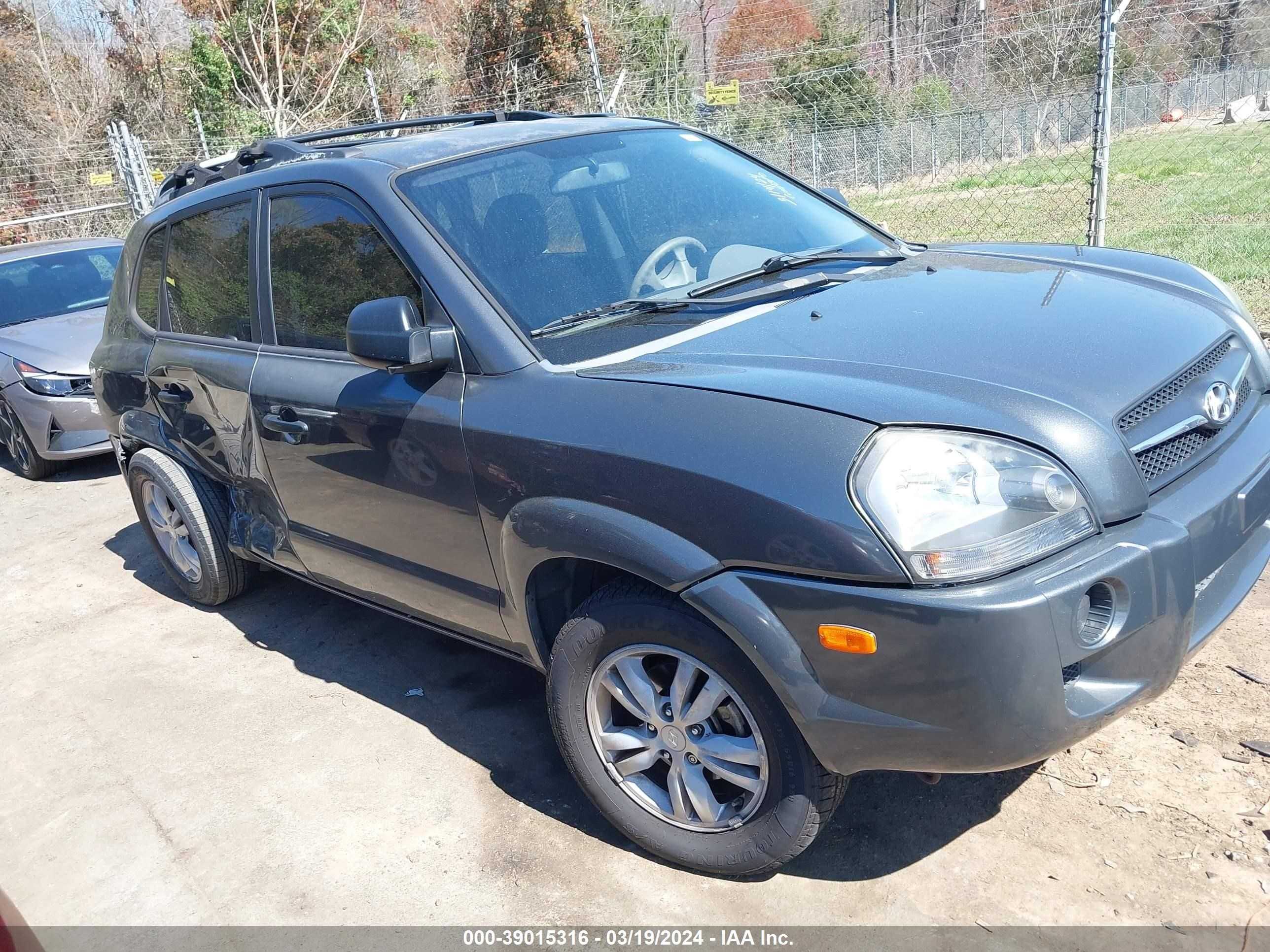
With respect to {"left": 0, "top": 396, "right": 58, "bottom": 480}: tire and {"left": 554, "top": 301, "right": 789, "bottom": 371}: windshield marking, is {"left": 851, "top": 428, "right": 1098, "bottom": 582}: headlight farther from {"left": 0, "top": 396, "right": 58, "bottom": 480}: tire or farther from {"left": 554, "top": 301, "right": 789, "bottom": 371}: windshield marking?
{"left": 0, "top": 396, "right": 58, "bottom": 480}: tire

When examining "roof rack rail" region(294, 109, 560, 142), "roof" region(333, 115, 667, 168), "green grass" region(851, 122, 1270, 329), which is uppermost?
"roof rack rail" region(294, 109, 560, 142)

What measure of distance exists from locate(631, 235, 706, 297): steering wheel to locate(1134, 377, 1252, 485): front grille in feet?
4.57

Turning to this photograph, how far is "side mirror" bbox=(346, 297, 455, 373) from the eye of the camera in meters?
2.82

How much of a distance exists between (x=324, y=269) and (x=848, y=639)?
2.17 m

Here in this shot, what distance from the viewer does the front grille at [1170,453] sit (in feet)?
7.66

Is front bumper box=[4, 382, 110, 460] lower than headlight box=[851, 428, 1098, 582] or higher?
lower

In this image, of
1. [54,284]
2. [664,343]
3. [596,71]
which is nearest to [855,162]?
[596,71]

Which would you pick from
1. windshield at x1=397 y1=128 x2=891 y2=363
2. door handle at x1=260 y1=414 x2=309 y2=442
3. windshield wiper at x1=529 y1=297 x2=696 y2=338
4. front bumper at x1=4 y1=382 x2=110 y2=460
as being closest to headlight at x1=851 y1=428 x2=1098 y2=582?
windshield at x1=397 y1=128 x2=891 y2=363

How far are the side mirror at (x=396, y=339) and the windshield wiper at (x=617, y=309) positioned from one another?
294 millimetres

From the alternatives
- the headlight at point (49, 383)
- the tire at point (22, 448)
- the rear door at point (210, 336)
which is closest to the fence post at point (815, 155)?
the headlight at point (49, 383)

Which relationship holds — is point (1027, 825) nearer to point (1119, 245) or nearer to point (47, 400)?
point (47, 400)

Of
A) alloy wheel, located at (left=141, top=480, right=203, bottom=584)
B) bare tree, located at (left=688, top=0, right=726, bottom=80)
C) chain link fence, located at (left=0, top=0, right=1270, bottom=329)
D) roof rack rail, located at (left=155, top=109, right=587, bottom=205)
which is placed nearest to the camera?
roof rack rail, located at (left=155, top=109, right=587, bottom=205)

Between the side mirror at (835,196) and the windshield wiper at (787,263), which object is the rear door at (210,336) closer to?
the windshield wiper at (787,263)

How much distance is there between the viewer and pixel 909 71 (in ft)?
86.7
